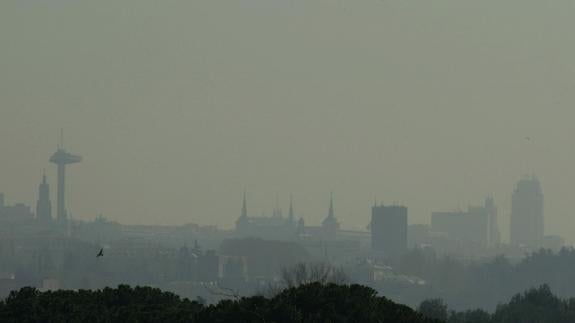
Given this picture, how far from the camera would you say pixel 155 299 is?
59375 millimetres

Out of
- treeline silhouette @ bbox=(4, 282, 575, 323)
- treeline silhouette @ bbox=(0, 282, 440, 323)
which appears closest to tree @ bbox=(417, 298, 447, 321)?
treeline silhouette @ bbox=(4, 282, 575, 323)

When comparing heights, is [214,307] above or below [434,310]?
above

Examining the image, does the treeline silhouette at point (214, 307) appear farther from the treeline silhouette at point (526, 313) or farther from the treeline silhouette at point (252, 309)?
the treeline silhouette at point (526, 313)

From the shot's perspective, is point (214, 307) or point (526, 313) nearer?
point (214, 307)

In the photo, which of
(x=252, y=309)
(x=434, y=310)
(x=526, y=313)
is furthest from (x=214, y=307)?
(x=434, y=310)

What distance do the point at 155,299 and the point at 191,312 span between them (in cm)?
565

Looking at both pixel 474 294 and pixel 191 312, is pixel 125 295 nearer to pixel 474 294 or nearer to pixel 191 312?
pixel 191 312

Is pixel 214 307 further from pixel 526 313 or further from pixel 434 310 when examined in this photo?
pixel 434 310

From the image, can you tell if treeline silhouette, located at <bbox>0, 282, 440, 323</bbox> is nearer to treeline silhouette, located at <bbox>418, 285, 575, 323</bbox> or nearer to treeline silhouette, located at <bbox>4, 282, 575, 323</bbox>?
treeline silhouette, located at <bbox>4, 282, 575, 323</bbox>

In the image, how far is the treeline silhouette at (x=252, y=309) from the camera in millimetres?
46594

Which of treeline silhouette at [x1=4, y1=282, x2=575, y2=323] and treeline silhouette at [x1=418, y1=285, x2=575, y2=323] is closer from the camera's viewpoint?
treeline silhouette at [x1=4, y1=282, x2=575, y2=323]

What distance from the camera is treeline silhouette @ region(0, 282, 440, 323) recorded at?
46594 mm

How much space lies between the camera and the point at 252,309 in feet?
154

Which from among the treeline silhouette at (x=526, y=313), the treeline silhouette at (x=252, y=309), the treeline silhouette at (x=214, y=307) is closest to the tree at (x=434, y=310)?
the treeline silhouette at (x=526, y=313)
